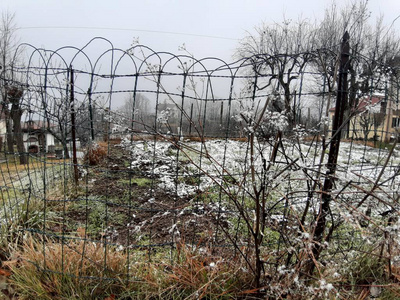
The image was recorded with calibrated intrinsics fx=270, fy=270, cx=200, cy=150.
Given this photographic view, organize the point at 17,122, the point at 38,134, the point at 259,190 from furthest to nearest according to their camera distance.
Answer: the point at 17,122 → the point at 38,134 → the point at 259,190

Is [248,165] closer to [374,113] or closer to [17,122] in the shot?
[374,113]

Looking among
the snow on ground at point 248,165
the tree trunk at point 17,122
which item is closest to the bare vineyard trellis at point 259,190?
the snow on ground at point 248,165

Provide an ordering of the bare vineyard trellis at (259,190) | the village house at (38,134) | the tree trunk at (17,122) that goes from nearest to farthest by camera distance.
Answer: the bare vineyard trellis at (259,190)
the village house at (38,134)
the tree trunk at (17,122)

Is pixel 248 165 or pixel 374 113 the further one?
pixel 374 113

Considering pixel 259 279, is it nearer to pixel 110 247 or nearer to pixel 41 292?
pixel 110 247

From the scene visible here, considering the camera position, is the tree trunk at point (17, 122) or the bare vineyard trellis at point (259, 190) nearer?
the bare vineyard trellis at point (259, 190)

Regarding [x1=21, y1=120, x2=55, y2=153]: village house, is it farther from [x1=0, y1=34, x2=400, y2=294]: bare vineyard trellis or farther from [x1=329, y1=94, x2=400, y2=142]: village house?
[x1=329, y1=94, x2=400, y2=142]: village house

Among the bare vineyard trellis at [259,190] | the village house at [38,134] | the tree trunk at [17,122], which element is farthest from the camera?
the tree trunk at [17,122]

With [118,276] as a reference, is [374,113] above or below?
above

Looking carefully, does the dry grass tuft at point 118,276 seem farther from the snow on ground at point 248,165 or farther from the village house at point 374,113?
the village house at point 374,113

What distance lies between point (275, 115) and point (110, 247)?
68.8 inches

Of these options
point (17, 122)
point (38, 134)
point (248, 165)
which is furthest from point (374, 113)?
point (17, 122)

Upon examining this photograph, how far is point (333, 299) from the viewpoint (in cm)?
190

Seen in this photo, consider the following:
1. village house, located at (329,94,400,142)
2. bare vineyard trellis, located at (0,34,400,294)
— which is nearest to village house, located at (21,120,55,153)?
bare vineyard trellis, located at (0,34,400,294)
